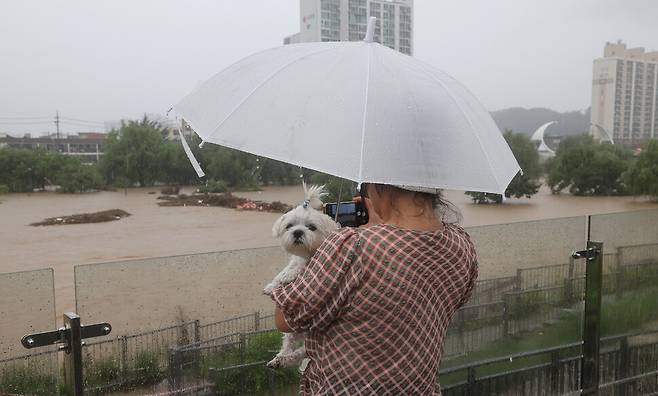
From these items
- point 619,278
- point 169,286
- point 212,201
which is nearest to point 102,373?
point 169,286

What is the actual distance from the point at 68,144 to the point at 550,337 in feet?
Result: 132

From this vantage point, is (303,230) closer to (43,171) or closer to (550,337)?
(550,337)

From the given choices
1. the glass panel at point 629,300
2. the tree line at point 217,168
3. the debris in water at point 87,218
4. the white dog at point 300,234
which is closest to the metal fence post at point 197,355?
the white dog at point 300,234

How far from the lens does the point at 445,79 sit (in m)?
1.17

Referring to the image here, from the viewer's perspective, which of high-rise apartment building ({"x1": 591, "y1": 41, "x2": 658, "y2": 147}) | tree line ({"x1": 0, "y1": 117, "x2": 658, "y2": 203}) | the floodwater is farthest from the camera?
high-rise apartment building ({"x1": 591, "y1": 41, "x2": 658, "y2": 147})

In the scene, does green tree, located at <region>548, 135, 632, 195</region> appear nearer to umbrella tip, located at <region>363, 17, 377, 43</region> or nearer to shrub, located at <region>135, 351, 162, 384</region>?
shrub, located at <region>135, 351, 162, 384</region>

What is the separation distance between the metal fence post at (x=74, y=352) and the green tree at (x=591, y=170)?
88.5 feet

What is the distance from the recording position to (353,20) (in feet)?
63.5

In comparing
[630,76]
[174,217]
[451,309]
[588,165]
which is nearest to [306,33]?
[174,217]

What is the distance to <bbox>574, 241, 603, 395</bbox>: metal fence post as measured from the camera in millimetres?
2061

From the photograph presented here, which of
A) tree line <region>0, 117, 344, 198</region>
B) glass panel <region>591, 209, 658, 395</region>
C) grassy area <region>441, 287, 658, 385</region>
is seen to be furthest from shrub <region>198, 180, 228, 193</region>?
grassy area <region>441, 287, 658, 385</region>

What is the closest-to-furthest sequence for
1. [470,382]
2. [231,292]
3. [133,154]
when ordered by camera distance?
[470,382], [231,292], [133,154]

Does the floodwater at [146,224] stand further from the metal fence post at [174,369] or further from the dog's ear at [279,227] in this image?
the dog's ear at [279,227]

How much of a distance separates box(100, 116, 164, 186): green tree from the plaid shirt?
3064 centimetres
